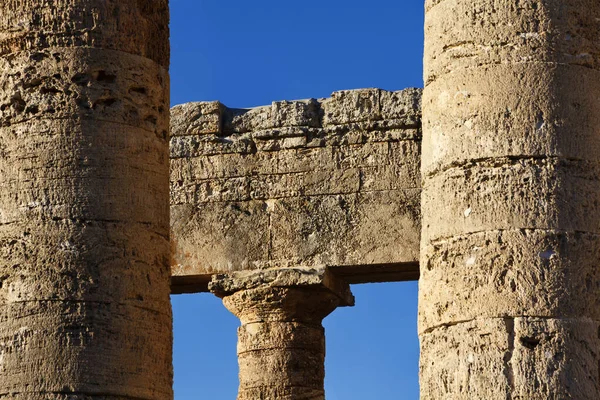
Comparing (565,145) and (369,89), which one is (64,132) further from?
(369,89)

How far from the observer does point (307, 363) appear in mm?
20641

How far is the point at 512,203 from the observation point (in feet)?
42.4

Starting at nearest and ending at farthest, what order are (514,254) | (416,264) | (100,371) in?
(514,254), (100,371), (416,264)

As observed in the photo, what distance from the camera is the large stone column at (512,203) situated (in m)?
12.6

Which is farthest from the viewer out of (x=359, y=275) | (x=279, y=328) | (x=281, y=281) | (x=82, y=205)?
(x=279, y=328)

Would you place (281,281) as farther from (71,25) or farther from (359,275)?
(71,25)

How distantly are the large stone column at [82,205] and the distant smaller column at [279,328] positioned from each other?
5085mm

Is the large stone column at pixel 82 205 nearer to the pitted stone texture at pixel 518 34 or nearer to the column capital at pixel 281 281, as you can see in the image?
the pitted stone texture at pixel 518 34

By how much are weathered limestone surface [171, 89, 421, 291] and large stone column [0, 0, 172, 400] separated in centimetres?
486

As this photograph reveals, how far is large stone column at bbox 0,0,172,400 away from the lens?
551 inches

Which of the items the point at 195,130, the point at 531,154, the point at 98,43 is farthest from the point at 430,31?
the point at 195,130

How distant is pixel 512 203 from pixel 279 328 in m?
8.10

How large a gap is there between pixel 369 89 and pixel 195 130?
2345 millimetres

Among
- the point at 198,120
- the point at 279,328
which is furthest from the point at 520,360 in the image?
the point at 198,120
